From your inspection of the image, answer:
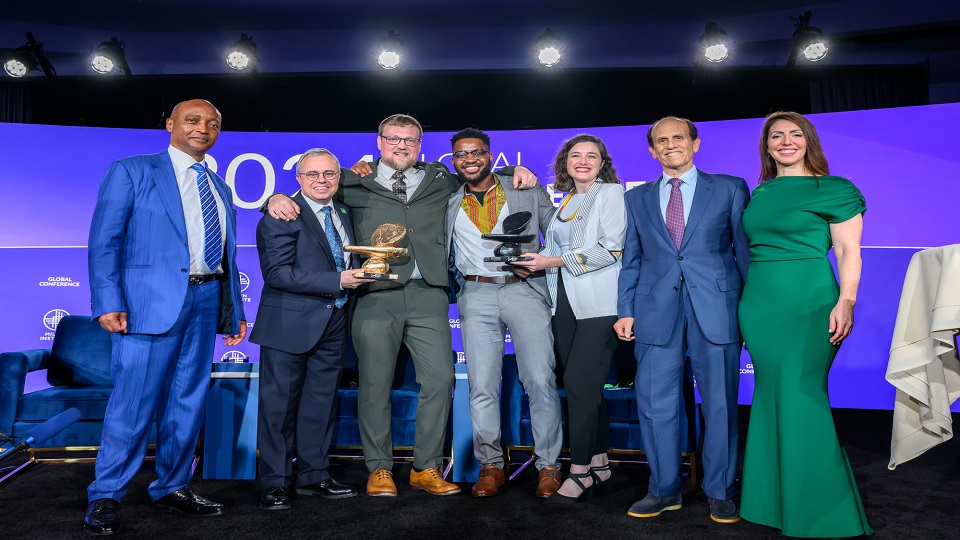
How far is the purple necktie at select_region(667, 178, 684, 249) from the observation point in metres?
2.98

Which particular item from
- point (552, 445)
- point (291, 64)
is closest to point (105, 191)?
point (552, 445)

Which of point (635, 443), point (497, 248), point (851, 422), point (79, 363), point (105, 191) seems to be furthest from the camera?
point (851, 422)

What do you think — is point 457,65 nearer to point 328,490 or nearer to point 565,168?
point 565,168

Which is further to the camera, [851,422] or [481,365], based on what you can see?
[851,422]

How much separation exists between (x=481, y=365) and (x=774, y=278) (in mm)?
1411

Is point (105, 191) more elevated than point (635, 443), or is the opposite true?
point (105, 191)

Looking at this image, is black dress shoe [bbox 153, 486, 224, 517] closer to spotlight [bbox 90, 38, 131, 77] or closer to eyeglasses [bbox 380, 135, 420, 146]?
eyeglasses [bbox 380, 135, 420, 146]

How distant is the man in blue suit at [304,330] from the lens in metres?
3.15

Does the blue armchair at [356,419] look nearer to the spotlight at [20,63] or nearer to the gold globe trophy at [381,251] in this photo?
the gold globe trophy at [381,251]

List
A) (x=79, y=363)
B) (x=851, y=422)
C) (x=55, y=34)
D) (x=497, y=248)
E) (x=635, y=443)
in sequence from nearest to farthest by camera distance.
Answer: (x=497, y=248)
(x=635, y=443)
(x=79, y=363)
(x=851, y=422)
(x=55, y=34)

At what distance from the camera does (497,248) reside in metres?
3.12

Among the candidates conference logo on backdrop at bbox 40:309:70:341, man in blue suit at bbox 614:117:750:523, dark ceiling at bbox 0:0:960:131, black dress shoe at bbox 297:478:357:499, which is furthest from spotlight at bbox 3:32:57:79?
man in blue suit at bbox 614:117:750:523

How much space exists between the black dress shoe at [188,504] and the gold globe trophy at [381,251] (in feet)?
4.09

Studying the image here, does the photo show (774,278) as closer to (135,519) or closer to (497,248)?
(497,248)
